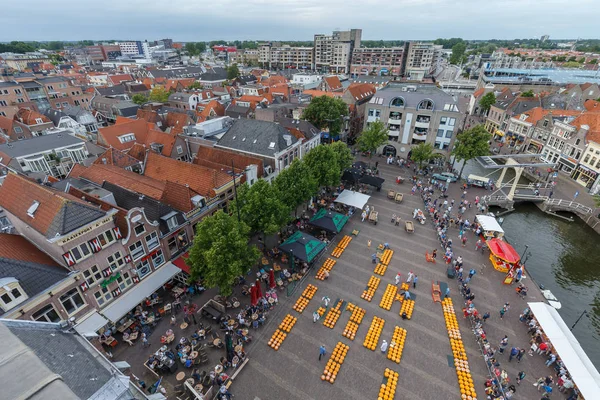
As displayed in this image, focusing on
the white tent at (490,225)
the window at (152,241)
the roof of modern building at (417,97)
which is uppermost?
the roof of modern building at (417,97)

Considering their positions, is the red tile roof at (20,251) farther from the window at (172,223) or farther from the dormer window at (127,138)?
the dormer window at (127,138)

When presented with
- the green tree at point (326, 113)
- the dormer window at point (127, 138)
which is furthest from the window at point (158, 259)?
the green tree at point (326, 113)

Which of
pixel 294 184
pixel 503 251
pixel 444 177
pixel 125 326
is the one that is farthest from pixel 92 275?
pixel 444 177

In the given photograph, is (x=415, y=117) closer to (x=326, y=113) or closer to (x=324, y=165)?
(x=326, y=113)

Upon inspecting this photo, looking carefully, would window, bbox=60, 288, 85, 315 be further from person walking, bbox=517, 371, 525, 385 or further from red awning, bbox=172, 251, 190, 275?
person walking, bbox=517, 371, 525, 385

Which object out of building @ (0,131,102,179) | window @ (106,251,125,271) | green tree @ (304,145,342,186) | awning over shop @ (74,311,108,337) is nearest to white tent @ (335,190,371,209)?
green tree @ (304,145,342,186)
